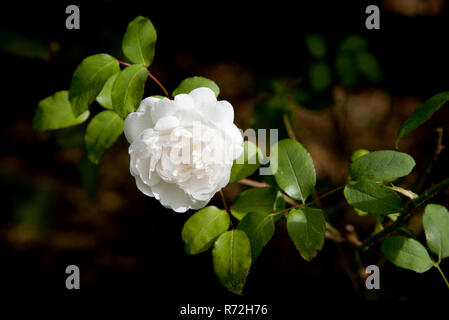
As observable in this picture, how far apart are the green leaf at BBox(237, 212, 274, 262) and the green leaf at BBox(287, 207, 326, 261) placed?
0.14 ft

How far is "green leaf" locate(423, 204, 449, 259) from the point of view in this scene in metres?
0.78

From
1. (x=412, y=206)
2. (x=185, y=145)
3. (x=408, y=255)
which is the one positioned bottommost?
(x=408, y=255)

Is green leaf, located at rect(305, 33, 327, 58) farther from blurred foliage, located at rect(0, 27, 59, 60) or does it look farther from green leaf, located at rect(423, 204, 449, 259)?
blurred foliage, located at rect(0, 27, 59, 60)

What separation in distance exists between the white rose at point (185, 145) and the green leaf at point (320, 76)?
648 mm

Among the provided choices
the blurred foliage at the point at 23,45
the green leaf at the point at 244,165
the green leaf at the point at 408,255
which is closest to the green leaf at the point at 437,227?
the green leaf at the point at 408,255

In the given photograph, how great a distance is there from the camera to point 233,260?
75cm

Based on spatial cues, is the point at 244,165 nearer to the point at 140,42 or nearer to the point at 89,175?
the point at 140,42

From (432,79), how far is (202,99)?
1574 mm

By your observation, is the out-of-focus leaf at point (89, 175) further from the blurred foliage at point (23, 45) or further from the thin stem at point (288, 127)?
the thin stem at point (288, 127)

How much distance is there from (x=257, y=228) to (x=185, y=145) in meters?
0.22

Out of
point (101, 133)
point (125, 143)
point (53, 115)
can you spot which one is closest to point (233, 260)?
point (101, 133)

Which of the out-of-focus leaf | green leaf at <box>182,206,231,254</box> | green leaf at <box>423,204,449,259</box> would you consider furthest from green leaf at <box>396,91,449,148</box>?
the out-of-focus leaf

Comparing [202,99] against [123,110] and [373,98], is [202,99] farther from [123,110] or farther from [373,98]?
[373,98]

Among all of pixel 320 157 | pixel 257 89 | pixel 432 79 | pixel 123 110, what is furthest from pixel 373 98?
pixel 123 110
